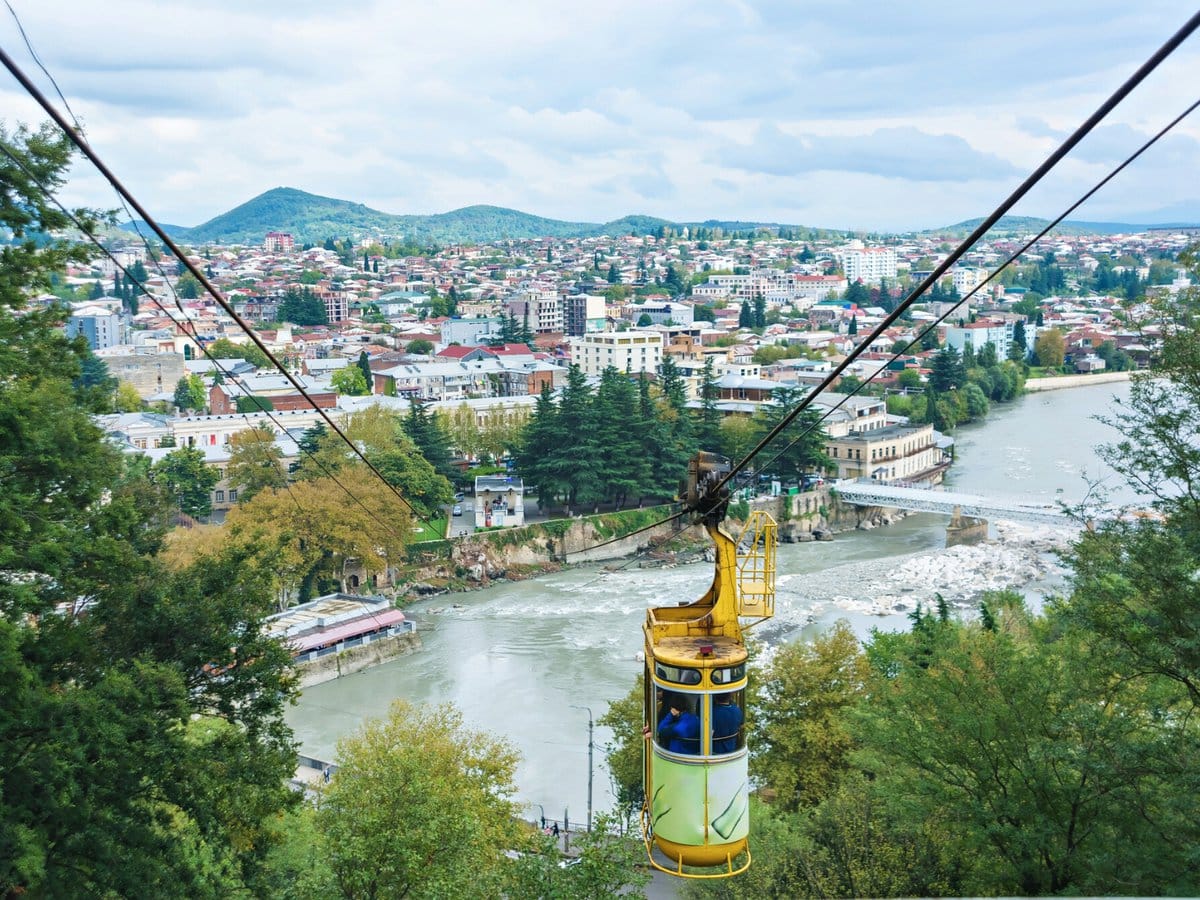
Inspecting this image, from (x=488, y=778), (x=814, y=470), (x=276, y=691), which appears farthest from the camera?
(x=814, y=470)

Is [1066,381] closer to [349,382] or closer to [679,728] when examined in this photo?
[349,382]

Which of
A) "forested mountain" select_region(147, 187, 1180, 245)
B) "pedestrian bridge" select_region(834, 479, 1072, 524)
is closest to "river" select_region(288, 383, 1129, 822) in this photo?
"pedestrian bridge" select_region(834, 479, 1072, 524)

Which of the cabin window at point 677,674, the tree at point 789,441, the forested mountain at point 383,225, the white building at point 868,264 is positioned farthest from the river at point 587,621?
the forested mountain at point 383,225

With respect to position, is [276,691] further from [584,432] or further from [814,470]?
[814,470]

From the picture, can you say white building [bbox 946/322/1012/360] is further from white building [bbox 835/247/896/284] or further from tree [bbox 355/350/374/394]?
white building [bbox 835/247/896/284]

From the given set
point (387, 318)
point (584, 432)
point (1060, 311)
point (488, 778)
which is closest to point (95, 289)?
point (387, 318)
